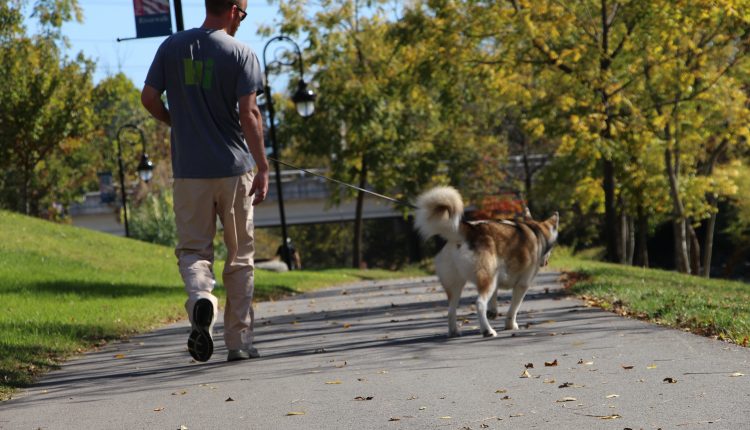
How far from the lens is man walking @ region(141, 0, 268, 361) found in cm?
752

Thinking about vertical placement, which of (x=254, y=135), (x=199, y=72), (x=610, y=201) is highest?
(x=199, y=72)

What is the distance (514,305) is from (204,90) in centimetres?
385

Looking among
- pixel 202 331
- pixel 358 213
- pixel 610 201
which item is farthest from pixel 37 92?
pixel 202 331

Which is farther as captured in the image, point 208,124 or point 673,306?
point 673,306

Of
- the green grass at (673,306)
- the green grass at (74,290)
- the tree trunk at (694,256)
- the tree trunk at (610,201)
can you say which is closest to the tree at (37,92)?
the green grass at (74,290)

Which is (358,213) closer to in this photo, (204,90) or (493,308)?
(493,308)

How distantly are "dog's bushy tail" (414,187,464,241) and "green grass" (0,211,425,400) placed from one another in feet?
10.4

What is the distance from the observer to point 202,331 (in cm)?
709

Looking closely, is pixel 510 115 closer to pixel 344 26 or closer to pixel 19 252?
pixel 344 26

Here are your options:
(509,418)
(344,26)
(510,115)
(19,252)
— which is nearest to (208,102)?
(509,418)

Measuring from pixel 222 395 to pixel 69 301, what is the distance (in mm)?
9035

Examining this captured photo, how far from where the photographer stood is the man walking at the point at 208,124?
24.7 ft

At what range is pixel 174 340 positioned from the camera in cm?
1103

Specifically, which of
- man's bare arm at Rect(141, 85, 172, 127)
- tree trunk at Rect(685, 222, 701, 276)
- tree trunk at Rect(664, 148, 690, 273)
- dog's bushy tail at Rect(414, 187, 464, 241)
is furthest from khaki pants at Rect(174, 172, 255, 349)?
tree trunk at Rect(685, 222, 701, 276)
